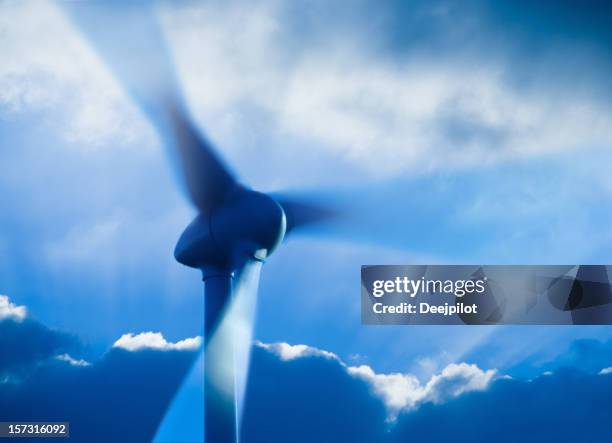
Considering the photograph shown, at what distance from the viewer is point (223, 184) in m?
5.51

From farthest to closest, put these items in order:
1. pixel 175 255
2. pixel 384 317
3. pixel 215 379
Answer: pixel 175 255 < pixel 215 379 < pixel 384 317

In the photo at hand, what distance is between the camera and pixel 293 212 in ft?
18.5

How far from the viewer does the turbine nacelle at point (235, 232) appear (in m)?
5.13

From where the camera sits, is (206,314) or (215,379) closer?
(215,379)

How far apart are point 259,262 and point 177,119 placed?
1.68 m

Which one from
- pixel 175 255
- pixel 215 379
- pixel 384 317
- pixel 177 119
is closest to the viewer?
pixel 384 317

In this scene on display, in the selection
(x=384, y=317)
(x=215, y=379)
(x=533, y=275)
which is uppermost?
(x=533, y=275)

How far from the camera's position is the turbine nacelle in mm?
5129

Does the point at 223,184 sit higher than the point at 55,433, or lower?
higher

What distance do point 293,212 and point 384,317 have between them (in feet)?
5.42

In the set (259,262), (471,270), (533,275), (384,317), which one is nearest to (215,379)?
(259,262)

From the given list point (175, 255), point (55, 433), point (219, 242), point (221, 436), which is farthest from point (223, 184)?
point (55, 433)

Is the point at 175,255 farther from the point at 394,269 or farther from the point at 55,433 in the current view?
the point at 394,269

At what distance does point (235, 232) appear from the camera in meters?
5.21
